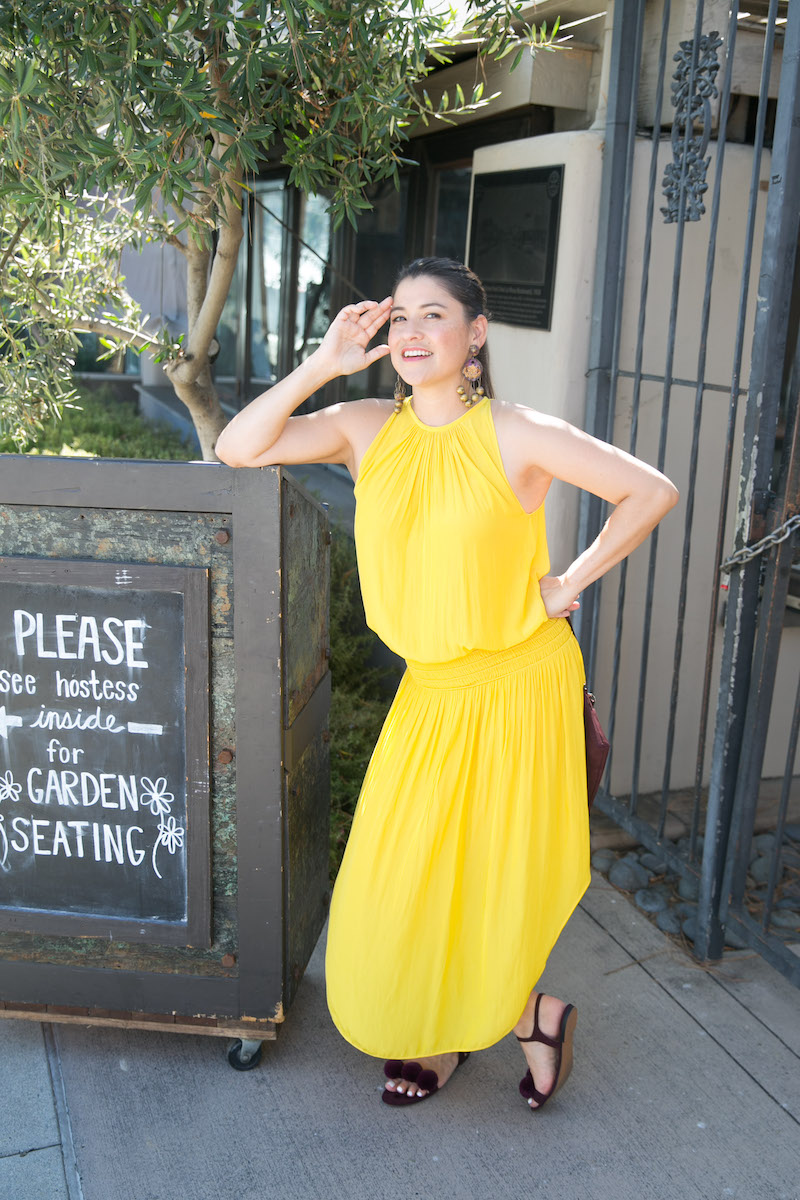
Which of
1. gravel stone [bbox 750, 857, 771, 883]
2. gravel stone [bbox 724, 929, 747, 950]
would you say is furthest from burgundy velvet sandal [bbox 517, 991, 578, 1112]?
gravel stone [bbox 750, 857, 771, 883]

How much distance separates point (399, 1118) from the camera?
2.67 m

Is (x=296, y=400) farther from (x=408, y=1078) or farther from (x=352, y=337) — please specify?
(x=408, y=1078)

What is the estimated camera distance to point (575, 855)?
2.67 meters

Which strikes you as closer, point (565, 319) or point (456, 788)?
point (456, 788)

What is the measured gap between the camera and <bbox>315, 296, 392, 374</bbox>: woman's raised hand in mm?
2479

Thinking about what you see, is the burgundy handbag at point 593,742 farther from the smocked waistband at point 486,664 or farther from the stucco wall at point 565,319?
the stucco wall at point 565,319

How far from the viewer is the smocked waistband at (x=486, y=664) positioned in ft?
8.50

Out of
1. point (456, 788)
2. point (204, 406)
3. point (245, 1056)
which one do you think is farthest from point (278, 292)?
point (245, 1056)

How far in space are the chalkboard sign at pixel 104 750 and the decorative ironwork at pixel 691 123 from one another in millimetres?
2023

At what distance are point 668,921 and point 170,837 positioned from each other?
5.90 ft

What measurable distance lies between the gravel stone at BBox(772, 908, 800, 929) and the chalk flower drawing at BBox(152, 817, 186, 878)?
2063mm

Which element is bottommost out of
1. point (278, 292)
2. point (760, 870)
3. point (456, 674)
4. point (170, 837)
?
point (760, 870)

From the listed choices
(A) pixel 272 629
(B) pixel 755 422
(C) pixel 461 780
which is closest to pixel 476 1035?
(C) pixel 461 780

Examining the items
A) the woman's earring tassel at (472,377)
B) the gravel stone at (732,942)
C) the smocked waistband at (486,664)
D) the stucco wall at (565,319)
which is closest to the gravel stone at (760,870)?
the gravel stone at (732,942)
